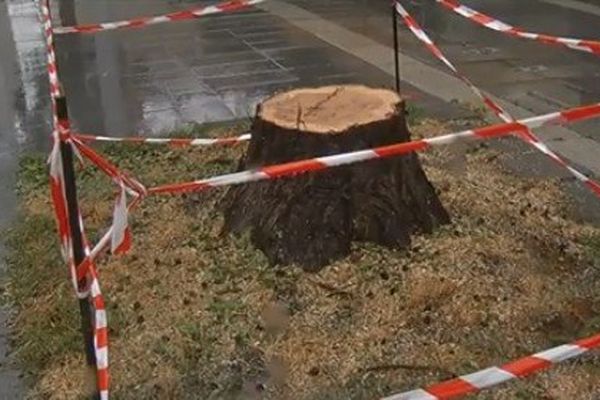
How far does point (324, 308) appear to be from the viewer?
14.3ft

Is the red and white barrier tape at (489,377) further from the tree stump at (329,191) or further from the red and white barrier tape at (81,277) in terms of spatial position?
the tree stump at (329,191)

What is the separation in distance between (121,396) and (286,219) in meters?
1.38

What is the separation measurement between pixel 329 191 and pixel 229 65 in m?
4.93

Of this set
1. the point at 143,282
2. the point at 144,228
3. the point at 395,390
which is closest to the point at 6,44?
the point at 144,228

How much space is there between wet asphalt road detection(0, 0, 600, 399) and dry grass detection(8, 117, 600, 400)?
1.38m

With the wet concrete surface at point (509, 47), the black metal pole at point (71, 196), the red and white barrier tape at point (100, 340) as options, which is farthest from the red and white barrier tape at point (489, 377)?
the wet concrete surface at point (509, 47)

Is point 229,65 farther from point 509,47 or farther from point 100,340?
Result: point 100,340

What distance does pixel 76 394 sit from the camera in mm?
3836

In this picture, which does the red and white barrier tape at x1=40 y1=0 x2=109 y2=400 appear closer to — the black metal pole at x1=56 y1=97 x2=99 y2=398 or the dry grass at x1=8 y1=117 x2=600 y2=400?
the black metal pole at x1=56 y1=97 x2=99 y2=398

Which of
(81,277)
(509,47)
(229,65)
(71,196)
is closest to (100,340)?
(81,277)

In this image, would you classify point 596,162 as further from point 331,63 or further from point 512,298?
point 331,63

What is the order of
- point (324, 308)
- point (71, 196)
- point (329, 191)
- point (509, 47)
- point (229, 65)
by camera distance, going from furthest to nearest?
1. point (509, 47)
2. point (229, 65)
3. point (329, 191)
4. point (324, 308)
5. point (71, 196)

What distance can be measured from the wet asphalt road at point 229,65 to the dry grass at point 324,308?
1380 mm

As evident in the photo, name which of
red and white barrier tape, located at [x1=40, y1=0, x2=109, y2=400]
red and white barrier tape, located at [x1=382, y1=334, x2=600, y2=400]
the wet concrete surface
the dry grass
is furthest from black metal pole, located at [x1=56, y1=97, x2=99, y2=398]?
the wet concrete surface
